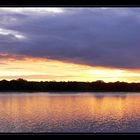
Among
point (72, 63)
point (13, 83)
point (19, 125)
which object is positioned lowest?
point (19, 125)

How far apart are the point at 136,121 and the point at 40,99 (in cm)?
840

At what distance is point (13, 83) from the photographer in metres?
5.07

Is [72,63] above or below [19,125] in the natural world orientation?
above

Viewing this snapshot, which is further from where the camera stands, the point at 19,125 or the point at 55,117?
the point at 55,117

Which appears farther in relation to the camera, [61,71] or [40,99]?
[40,99]
